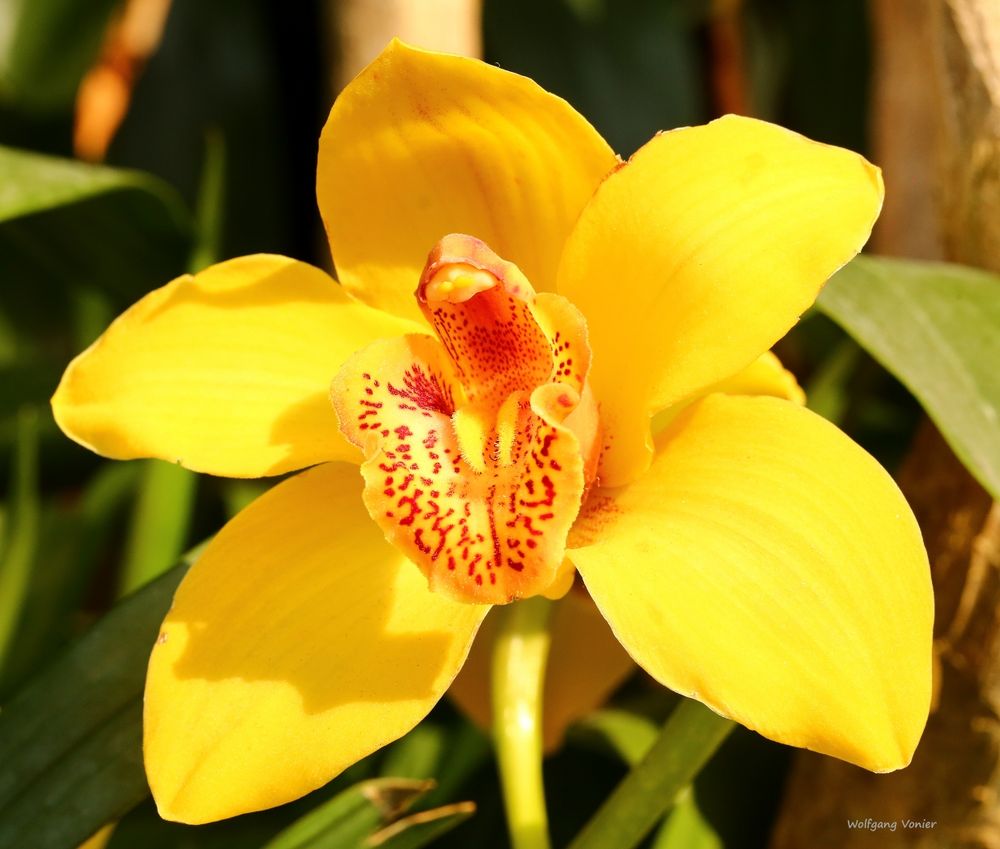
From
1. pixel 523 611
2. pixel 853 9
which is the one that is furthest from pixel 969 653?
pixel 853 9

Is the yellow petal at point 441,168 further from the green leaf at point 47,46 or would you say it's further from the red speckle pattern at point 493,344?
the green leaf at point 47,46

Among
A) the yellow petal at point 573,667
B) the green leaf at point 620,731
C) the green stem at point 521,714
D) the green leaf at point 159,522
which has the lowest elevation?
the green leaf at point 620,731

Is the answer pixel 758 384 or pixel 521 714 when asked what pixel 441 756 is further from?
pixel 758 384

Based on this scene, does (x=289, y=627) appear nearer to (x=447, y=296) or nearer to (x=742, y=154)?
(x=447, y=296)

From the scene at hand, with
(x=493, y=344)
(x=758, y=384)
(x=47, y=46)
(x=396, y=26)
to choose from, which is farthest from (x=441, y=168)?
(x=47, y=46)

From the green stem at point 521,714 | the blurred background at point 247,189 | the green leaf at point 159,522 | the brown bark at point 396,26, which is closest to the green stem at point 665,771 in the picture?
the green stem at point 521,714

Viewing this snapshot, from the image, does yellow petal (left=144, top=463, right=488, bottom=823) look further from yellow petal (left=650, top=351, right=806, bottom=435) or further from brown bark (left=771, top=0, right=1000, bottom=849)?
brown bark (left=771, top=0, right=1000, bottom=849)
